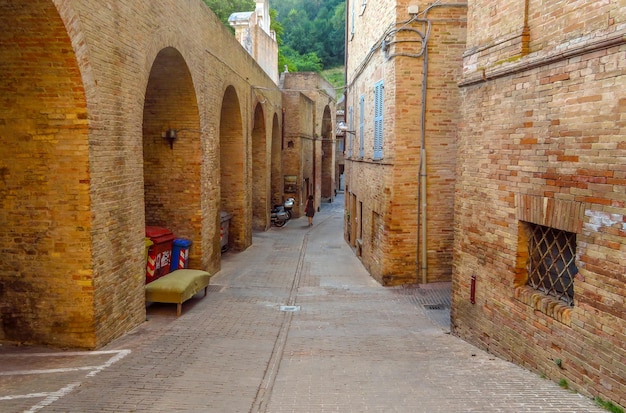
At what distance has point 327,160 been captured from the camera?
3466cm

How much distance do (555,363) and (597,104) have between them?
2494 mm

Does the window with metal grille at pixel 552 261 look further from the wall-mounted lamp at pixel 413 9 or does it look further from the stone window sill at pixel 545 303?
the wall-mounted lamp at pixel 413 9

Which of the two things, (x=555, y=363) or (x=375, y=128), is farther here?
(x=375, y=128)

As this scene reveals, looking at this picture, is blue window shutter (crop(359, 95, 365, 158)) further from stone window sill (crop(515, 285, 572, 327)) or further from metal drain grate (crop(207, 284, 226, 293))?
stone window sill (crop(515, 285, 572, 327))

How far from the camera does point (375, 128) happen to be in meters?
12.6

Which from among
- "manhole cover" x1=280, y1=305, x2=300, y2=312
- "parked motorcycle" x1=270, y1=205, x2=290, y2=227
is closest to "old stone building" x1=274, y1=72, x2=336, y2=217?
"parked motorcycle" x1=270, y1=205, x2=290, y2=227

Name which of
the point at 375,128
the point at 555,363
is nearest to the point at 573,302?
the point at 555,363

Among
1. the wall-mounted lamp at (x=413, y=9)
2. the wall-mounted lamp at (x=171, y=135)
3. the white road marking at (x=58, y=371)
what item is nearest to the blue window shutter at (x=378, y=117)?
the wall-mounted lamp at (x=413, y=9)

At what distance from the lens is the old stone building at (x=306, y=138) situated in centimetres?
2500

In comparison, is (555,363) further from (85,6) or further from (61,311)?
(85,6)

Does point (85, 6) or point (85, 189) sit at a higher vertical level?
point (85, 6)

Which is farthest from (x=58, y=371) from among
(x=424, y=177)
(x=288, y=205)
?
(x=288, y=205)

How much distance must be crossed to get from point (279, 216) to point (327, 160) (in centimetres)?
1299

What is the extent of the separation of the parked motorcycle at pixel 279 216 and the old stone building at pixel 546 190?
15248mm
